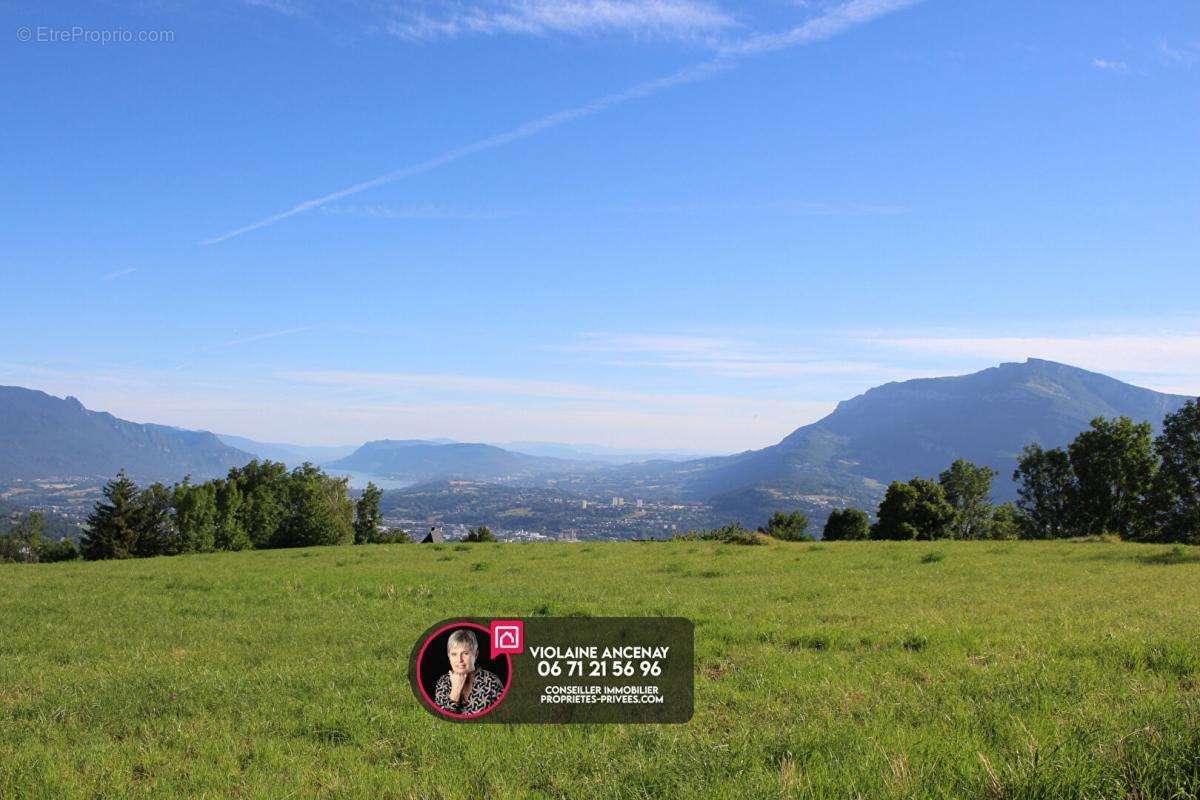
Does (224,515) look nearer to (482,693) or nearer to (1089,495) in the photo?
(482,693)

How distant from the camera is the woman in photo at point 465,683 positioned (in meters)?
6.27

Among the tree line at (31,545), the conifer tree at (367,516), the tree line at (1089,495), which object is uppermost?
the tree line at (1089,495)

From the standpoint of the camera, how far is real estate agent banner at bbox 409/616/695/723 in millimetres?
6457

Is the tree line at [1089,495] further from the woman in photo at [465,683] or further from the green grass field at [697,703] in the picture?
the woman in photo at [465,683]

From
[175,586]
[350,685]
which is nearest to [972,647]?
[350,685]

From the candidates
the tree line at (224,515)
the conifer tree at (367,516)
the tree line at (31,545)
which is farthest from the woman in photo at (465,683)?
the conifer tree at (367,516)

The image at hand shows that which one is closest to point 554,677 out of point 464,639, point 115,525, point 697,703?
point 464,639

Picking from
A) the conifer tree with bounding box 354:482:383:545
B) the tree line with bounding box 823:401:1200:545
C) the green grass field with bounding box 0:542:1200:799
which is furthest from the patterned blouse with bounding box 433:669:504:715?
the conifer tree with bounding box 354:482:383:545

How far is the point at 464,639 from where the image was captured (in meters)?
6.25

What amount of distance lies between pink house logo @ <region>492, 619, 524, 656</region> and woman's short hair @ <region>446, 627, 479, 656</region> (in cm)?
18

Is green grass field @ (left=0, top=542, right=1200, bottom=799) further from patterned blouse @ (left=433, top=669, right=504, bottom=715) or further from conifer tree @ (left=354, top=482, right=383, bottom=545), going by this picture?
conifer tree @ (left=354, top=482, right=383, bottom=545)

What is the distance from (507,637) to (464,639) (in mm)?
419

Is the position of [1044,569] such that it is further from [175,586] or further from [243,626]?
[175,586]

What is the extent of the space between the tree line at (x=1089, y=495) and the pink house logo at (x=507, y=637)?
6832cm
